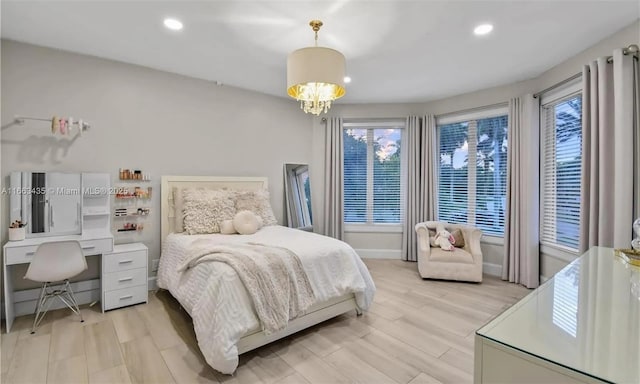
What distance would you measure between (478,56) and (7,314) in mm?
4974

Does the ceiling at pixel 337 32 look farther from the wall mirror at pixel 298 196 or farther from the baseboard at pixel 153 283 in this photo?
the baseboard at pixel 153 283

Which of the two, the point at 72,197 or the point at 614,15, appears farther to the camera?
the point at 72,197

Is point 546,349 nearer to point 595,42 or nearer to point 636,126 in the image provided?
point 636,126

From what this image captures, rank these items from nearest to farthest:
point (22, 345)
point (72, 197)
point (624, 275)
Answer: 1. point (624, 275)
2. point (22, 345)
3. point (72, 197)

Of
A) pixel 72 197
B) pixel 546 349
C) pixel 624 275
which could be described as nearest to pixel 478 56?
pixel 624 275

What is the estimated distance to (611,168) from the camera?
256cm

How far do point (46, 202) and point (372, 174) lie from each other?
419 centimetres

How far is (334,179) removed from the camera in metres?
4.81

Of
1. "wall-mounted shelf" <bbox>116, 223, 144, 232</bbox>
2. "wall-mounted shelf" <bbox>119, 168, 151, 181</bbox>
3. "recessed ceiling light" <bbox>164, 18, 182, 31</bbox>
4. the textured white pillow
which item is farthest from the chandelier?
"wall-mounted shelf" <bbox>116, 223, 144, 232</bbox>

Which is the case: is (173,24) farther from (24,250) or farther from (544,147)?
(544,147)

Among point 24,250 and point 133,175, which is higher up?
point 133,175

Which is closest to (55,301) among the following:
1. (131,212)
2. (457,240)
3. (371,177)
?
(131,212)

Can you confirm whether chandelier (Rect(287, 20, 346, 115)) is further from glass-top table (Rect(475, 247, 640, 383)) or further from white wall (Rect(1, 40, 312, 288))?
white wall (Rect(1, 40, 312, 288))

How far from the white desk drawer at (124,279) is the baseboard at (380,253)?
3139 millimetres
